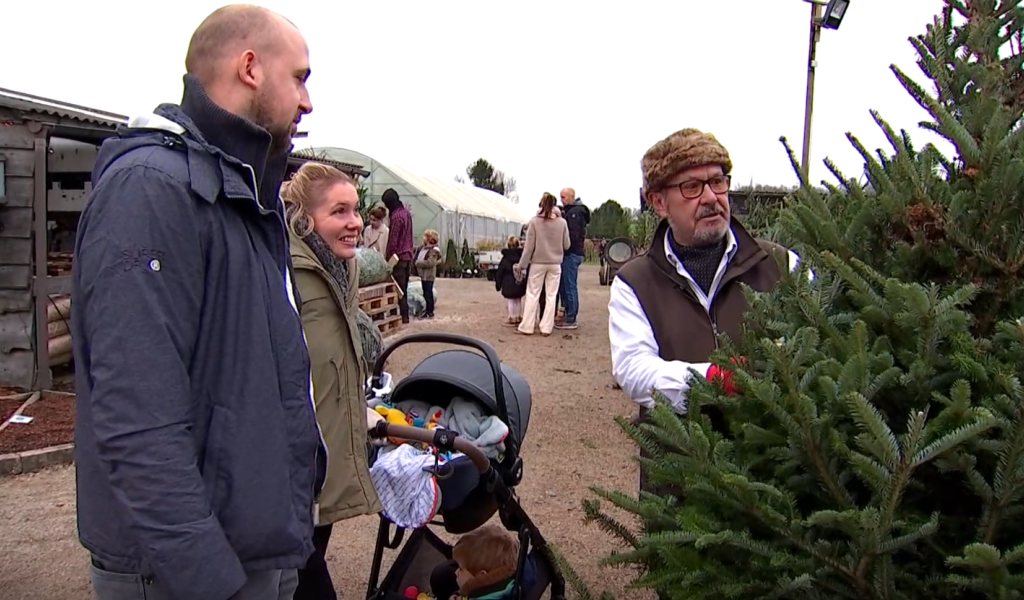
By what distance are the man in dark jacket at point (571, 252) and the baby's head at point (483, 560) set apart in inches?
344

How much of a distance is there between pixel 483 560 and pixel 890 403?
6.16ft

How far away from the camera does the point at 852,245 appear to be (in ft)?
6.40

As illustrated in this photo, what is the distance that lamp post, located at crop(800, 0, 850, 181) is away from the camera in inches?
342

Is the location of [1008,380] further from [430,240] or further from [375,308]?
[430,240]

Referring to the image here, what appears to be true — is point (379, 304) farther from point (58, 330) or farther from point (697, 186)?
point (697, 186)

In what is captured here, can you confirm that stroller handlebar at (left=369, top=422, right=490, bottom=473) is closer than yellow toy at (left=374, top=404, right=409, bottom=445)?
Yes

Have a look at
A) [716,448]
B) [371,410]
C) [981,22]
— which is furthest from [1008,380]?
[371,410]

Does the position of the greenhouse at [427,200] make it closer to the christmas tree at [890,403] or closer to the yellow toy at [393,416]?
the yellow toy at [393,416]

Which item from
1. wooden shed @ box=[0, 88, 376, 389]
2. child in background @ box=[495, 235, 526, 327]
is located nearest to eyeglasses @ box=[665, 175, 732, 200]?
wooden shed @ box=[0, 88, 376, 389]

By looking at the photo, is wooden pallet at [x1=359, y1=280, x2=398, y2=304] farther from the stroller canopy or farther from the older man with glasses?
the older man with glasses

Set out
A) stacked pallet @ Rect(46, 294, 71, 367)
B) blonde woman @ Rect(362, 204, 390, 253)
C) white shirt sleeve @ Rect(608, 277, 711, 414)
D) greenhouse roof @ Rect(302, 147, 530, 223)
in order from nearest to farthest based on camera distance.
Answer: white shirt sleeve @ Rect(608, 277, 711, 414) < stacked pallet @ Rect(46, 294, 71, 367) < blonde woman @ Rect(362, 204, 390, 253) < greenhouse roof @ Rect(302, 147, 530, 223)

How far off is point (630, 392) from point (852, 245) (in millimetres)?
862

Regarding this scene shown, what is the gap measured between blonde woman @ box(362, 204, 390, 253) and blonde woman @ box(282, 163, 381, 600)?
30.9ft

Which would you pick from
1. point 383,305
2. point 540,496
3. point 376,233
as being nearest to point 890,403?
point 540,496
